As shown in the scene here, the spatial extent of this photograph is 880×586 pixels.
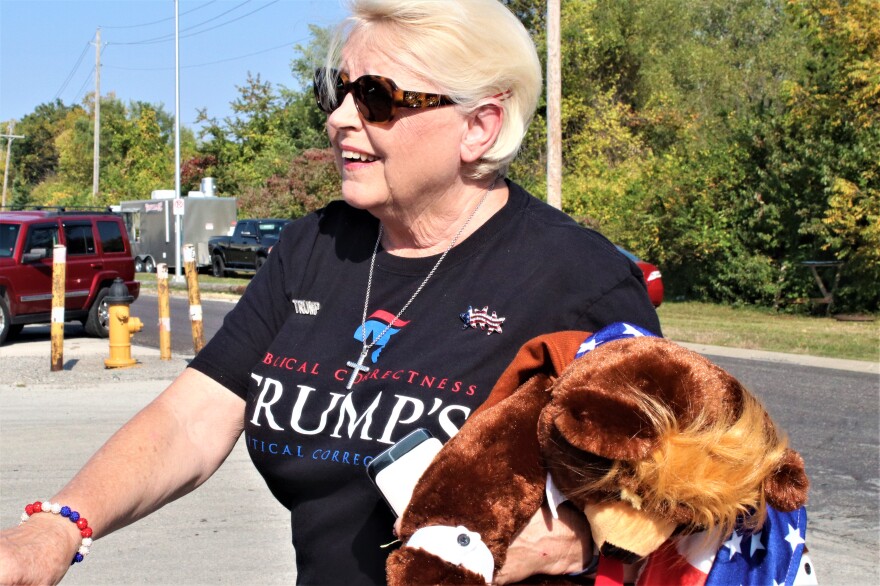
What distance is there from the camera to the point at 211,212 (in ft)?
124

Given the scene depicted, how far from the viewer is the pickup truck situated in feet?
101

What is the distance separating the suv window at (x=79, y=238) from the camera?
1628 cm

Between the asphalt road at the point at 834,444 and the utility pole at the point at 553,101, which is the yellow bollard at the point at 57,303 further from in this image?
the utility pole at the point at 553,101

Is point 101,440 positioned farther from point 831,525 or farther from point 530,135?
point 530,135

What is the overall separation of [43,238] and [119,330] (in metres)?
A: 4.68

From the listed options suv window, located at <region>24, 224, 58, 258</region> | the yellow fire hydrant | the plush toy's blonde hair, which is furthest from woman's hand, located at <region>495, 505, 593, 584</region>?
suv window, located at <region>24, 224, 58, 258</region>

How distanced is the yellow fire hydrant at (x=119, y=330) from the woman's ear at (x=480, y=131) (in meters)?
10.6

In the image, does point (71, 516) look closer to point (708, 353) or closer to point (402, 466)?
point (402, 466)

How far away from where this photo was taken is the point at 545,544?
5.50 ft

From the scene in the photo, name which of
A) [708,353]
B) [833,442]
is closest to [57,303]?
[833,442]

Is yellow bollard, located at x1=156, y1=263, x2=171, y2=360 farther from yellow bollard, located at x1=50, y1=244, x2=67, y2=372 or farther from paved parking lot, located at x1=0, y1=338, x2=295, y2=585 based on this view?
paved parking lot, located at x1=0, y1=338, x2=295, y2=585

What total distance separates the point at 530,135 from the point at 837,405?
894 inches

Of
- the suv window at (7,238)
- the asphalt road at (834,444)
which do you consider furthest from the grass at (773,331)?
the suv window at (7,238)

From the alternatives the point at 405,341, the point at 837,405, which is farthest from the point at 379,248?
the point at 837,405
